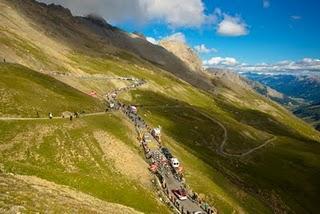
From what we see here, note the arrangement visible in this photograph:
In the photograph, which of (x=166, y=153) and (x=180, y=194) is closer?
(x=180, y=194)

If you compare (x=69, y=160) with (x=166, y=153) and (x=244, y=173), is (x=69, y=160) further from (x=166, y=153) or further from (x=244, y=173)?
(x=244, y=173)

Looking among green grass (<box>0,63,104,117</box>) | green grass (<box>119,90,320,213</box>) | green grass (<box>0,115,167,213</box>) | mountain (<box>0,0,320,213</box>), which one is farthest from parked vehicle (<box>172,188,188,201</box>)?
green grass (<box>0,63,104,117</box>)

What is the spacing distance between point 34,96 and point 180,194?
167 ft

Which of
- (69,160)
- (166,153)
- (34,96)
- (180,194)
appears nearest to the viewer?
(69,160)

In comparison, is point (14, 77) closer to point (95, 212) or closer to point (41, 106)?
point (41, 106)

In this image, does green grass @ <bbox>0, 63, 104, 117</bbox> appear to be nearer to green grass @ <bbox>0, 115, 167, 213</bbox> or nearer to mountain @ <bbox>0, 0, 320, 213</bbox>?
mountain @ <bbox>0, 0, 320, 213</bbox>

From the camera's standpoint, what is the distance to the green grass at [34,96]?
10488cm

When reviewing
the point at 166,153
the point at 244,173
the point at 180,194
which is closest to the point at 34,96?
the point at 166,153

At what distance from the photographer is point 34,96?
381ft

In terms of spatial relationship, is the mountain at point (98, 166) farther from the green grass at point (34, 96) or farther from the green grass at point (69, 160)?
the green grass at point (34, 96)

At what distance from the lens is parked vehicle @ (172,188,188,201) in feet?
290

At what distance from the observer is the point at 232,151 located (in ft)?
589

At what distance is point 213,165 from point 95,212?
3836 inches

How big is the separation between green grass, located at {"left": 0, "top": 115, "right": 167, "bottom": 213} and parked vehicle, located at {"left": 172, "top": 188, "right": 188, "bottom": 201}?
309 inches
